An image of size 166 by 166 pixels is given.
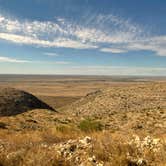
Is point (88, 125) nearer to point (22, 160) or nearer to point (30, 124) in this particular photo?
point (30, 124)

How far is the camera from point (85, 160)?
669 centimetres

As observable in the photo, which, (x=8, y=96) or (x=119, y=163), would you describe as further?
(x=8, y=96)

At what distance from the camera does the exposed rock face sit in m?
36.2

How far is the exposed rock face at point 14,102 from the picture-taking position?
3625cm

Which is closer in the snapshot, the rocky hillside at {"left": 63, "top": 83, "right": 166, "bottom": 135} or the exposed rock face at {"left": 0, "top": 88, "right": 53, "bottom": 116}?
the rocky hillside at {"left": 63, "top": 83, "right": 166, "bottom": 135}

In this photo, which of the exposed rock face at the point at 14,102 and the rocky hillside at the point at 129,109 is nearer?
the rocky hillside at the point at 129,109

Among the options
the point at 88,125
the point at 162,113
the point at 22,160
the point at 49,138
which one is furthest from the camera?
the point at 162,113

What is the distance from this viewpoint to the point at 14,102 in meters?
38.8

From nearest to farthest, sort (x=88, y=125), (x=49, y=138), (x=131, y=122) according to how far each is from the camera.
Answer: (x=49, y=138) < (x=88, y=125) < (x=131, y=122)

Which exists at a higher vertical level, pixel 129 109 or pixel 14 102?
pixel 14 102

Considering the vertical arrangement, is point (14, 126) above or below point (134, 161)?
below

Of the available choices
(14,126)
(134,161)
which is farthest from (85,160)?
(14,126)

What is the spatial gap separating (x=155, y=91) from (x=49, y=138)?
1433 inches

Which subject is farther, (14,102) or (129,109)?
(14,102)
